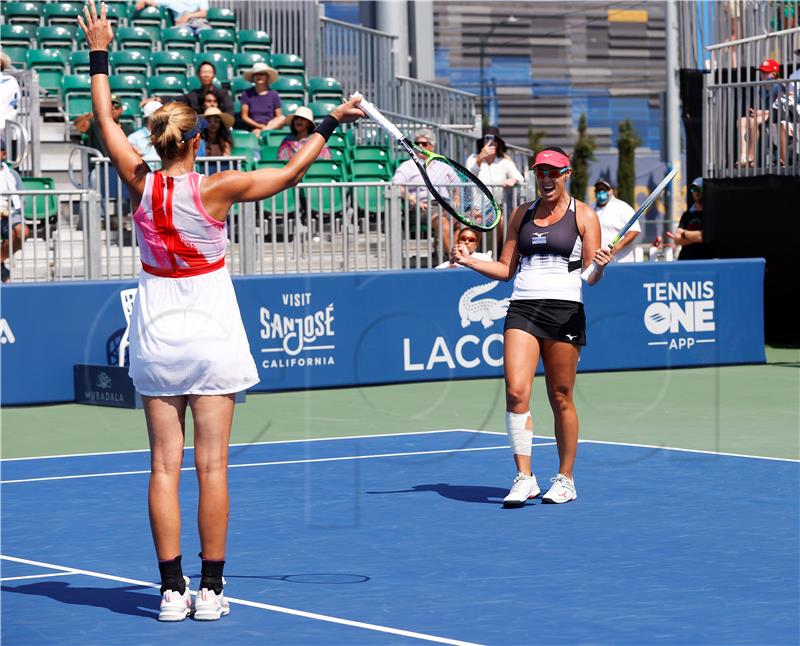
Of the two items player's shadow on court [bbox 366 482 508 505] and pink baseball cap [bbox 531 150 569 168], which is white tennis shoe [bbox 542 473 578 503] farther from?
pink baseball cap [bbox 531 150 569 168]

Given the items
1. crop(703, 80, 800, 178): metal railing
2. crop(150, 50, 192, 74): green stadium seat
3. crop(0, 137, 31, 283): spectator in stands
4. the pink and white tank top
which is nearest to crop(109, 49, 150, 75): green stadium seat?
crop(150, 50, 192, 74): green stadium seat

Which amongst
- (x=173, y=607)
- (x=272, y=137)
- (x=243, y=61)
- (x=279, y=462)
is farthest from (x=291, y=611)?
(x=243, y=61)

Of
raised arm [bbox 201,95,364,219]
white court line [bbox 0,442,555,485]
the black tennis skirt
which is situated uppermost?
raised arm [bbox 201,95,364,219]

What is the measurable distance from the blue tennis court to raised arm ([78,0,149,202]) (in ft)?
6.18

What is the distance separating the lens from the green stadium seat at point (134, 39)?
24719 mm

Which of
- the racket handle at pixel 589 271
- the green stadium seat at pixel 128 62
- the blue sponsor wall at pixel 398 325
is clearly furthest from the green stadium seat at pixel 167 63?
the racket handle at pixel 589 271

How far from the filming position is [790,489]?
9984 mm

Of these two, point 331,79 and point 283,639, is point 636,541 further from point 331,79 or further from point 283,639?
point 331,79

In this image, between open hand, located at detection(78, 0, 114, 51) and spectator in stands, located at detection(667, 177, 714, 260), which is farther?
spectator in stands, located at detection(667, 177, 714, 260)

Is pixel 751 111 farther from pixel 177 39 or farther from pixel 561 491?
pixel 561 491

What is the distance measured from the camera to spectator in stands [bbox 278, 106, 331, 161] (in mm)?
18531

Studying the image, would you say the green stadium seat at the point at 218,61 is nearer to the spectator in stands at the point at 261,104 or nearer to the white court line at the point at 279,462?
the spectator in stands at the point at 261,104

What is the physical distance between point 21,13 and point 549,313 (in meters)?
17.4

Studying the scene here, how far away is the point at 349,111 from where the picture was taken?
7.05 metres
